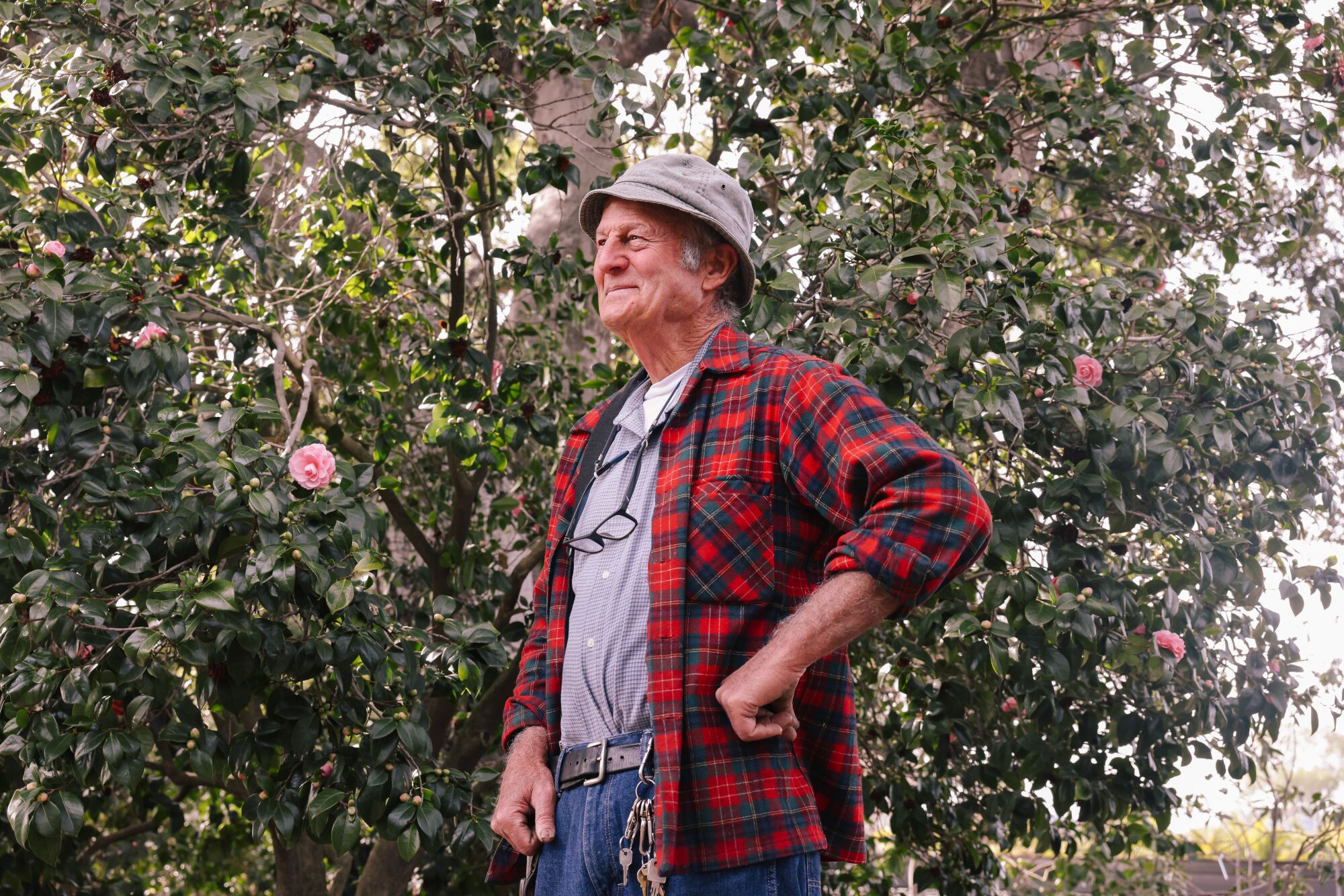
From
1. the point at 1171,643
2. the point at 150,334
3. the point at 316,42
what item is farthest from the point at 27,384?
the point at 1171,643

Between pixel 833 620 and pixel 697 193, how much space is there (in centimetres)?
71

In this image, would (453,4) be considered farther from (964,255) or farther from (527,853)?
(527,853)

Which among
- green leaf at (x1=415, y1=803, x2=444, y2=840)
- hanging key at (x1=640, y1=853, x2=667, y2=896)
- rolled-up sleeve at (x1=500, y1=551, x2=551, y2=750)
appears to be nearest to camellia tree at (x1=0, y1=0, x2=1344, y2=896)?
green leaf at (x1=415, y1=803, x2=444, y2=840)

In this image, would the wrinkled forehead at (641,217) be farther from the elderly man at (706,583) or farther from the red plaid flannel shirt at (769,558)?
the red plaid flannel shirt at (769,558)

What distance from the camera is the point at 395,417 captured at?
13.5 ft

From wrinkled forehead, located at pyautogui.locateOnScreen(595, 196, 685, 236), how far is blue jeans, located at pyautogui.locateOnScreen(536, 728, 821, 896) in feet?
2.42

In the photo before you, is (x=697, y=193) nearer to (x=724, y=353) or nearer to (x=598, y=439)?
(x=724, y=353)

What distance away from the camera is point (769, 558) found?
1528mm

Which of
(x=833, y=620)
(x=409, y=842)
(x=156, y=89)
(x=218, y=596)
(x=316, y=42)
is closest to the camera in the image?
(x=833, y=620)

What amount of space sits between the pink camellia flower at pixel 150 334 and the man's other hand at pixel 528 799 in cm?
155

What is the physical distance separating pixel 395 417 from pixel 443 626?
60.4 inches

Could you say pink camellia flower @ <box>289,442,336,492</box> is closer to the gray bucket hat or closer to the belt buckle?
the gray bucket hat

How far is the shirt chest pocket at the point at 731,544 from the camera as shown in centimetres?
150

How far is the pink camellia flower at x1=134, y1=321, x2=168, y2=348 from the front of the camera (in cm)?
277
